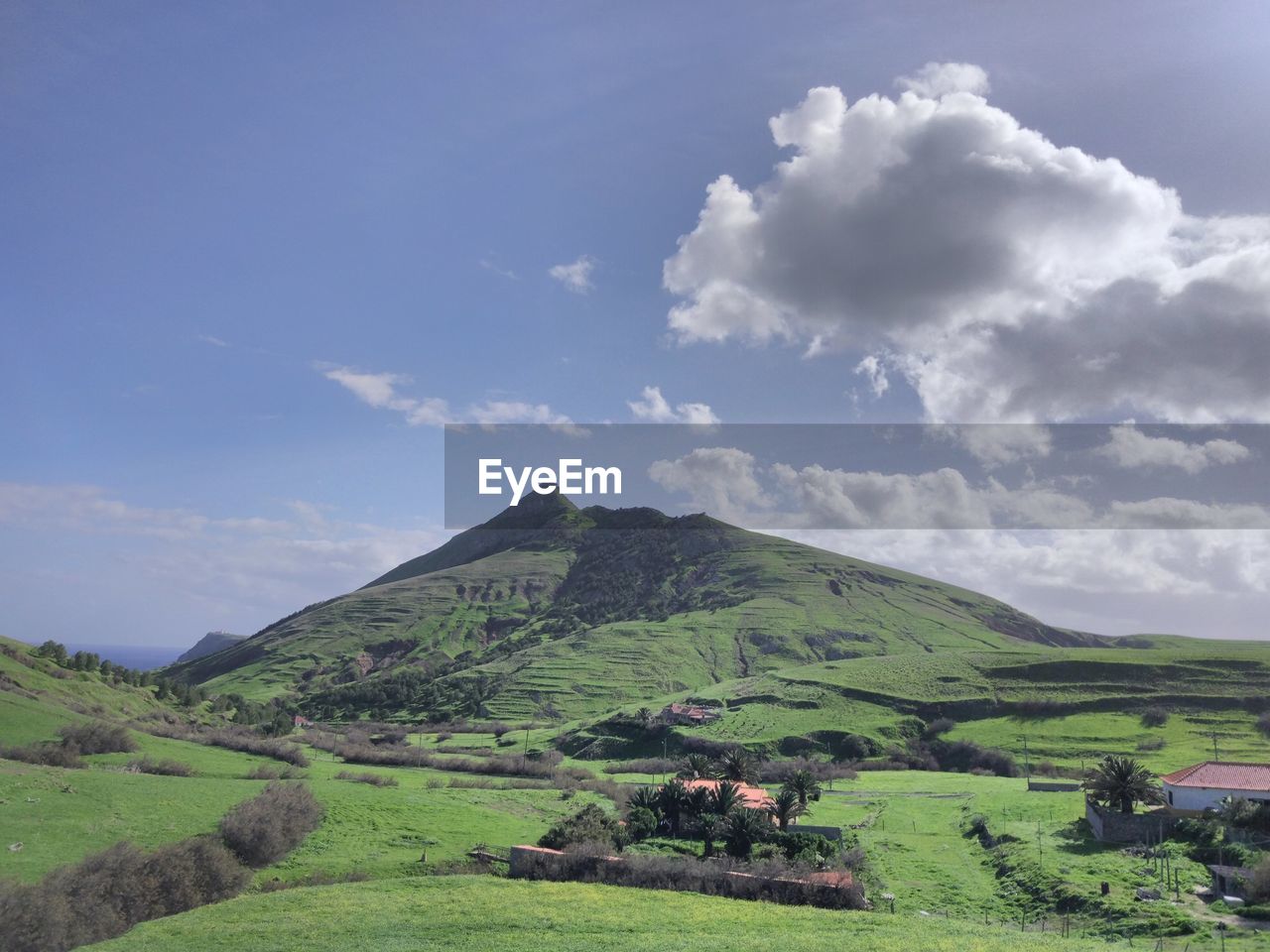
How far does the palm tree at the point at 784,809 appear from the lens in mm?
57878

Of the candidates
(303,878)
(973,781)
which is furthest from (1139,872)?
(973,781)

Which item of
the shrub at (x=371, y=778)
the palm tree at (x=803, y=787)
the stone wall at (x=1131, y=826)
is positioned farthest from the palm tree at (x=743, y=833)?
the shrub at (x=371, y=778)

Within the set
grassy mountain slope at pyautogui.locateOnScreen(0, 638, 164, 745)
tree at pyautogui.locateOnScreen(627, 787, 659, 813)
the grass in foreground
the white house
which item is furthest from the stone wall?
grassy mountain slope at pyautogui.locateOnScreen(0, 638, 164, 745)

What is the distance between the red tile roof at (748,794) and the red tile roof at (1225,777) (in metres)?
27.7

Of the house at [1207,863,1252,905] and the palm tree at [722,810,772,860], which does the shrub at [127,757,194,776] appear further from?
the house at [1207,863,1252,905]

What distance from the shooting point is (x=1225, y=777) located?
186 feet

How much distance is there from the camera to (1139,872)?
44.3 m

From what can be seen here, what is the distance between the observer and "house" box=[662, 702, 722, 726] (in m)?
131

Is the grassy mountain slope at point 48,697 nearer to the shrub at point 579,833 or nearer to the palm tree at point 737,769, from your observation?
the shrub at point 579,833

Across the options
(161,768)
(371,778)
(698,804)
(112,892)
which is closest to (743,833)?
(698,804)

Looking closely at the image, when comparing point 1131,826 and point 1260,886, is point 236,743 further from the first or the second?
point 1260,886

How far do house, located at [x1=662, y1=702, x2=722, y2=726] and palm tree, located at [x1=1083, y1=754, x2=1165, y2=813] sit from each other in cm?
7814

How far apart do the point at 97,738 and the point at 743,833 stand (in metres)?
48.5

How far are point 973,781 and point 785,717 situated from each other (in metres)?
39.8
